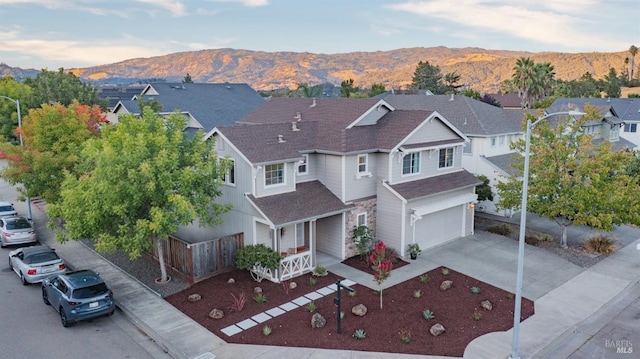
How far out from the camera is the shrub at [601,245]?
23906 millimetres

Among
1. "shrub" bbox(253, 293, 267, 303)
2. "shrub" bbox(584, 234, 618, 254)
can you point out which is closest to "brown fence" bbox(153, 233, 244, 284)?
"shrub" bbox(253, 293, 267, 303)

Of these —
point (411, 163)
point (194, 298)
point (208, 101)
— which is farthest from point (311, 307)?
point (208, 101)

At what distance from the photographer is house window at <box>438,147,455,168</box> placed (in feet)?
84.3

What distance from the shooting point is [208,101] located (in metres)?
49.3

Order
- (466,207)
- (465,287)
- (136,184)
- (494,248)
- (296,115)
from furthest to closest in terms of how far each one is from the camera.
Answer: (296,115) < (466,207) < (494,248) < (465,287) < (136,184)

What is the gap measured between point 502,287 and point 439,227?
602 centimetres

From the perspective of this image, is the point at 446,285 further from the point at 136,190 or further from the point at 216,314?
the point at 136,190

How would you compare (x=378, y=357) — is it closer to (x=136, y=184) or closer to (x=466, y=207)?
(x=136, y=184)

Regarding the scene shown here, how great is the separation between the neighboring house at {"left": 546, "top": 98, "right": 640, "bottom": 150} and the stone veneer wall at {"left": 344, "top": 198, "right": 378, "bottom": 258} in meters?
33.7

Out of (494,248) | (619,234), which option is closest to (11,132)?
(494,248)

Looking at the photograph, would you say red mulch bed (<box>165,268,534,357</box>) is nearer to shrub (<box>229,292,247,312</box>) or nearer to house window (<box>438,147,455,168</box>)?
shrub (<box>229,292,247,312</box>)

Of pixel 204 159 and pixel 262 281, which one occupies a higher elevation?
pixel 204 159

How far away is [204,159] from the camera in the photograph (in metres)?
19.6

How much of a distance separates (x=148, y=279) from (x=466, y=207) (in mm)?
16812
